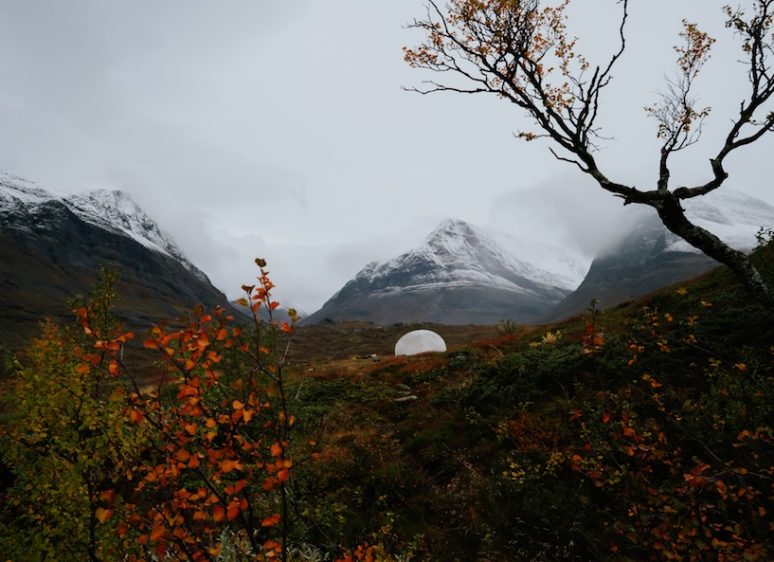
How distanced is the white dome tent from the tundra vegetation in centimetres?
2102

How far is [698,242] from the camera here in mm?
6984

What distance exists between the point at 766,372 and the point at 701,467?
483 cm

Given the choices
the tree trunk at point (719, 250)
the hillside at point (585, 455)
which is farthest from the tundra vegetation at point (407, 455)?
the tree trunk at point (719, 250)

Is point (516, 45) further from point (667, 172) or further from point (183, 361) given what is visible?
point (183, 361)

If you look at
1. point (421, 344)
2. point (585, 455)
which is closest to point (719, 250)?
point (585, 455)

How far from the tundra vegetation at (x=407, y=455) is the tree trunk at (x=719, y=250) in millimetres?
1307

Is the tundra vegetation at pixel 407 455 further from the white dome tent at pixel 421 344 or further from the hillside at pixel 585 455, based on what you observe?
the white dome tent at pixel 421 344

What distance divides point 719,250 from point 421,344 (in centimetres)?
2948

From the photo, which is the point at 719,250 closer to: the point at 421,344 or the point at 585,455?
the point at 585,455

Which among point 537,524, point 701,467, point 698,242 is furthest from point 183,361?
point 698,242

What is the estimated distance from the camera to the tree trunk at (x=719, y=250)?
21.6 feet

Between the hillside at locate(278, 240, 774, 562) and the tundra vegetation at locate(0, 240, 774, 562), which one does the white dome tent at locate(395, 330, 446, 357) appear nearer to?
the hillside at locate(278, 240, 774, 562)

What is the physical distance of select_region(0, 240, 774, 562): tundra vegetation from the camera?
3420 millimetres

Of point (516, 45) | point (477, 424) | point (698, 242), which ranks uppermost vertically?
point (516, 45)
